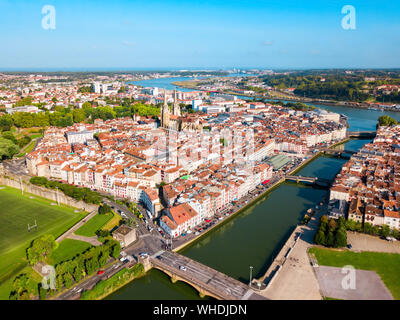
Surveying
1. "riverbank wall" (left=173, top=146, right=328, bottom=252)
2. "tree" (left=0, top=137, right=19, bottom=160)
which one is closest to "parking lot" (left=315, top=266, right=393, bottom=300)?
"riverbank wall" (left=173, top=146, right=328, bottom=252)

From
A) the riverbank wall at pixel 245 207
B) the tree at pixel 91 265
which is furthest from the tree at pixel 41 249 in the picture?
the riverbank wall at pixel 245 207

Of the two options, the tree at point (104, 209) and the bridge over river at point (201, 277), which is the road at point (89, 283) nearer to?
the bridge over river at point (201, 277)

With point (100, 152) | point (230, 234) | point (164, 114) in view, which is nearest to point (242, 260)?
point (230, 234)

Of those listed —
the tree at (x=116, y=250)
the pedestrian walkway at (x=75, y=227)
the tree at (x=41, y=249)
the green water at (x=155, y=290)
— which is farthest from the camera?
the pedestrian walkway at (x=75, y=227)

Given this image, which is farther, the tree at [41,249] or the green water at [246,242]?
the tree at [41,249]

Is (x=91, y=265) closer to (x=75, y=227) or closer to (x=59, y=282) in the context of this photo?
(x=59, y=282)

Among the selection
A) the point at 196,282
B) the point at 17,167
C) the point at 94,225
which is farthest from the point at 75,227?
the point at 17,167
